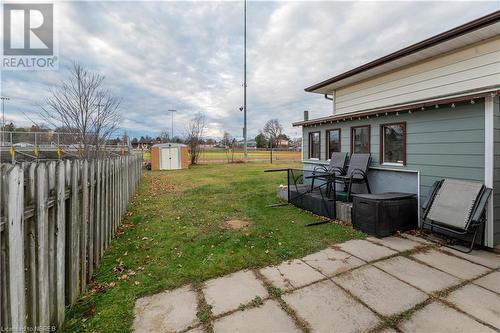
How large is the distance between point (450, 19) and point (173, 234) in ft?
31.3

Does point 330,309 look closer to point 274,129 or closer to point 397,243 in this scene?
point 397,243

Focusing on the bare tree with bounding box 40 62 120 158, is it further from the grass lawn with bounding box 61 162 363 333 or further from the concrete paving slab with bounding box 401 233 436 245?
the concrete paving slab with bounding box 401 233 436 245

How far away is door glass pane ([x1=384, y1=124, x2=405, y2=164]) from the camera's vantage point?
5.31 m

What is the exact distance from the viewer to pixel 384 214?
14.4 ft

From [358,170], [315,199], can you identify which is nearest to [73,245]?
[315,199]

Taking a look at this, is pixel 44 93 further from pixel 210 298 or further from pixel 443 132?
pixel 443 132

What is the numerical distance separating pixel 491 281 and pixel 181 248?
3.92 metres

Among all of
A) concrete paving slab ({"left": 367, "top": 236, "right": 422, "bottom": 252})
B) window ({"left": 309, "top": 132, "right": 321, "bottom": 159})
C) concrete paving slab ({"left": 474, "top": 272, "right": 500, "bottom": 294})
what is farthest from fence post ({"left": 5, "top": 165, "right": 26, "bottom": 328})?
window ({"left": 309, "top": 132, "right": 321, "bottom": 159})

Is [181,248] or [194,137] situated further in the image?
[194,137]

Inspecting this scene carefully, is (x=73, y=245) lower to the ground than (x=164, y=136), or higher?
lower

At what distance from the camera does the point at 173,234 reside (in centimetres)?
435

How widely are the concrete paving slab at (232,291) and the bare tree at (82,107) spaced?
8.10 metres

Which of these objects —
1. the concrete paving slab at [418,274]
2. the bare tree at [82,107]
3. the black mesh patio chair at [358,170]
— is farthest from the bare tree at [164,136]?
the concrete paving slab at [418,274]

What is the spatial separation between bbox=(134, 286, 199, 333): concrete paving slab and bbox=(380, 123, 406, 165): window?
499 centimetres
